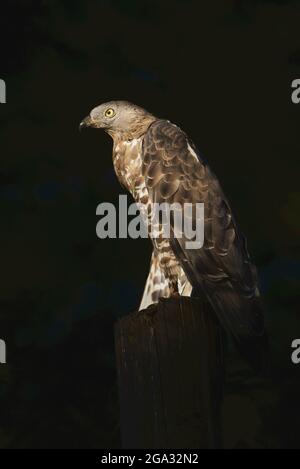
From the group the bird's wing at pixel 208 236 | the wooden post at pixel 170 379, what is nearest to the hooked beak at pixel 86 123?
the bird's wing at pixel 208 236

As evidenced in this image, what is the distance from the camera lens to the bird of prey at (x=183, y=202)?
153 inches

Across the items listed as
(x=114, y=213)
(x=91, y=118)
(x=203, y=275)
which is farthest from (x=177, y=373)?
(x=114, y=213)

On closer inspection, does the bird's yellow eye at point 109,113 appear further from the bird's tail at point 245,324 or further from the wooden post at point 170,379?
the wooden post at point 170,379

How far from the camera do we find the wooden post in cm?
290

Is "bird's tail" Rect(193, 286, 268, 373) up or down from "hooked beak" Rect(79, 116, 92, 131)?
down

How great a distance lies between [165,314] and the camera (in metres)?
3.19

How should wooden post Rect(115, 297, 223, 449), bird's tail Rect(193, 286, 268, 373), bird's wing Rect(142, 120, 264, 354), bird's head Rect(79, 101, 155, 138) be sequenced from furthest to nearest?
bird's head Rect(79, 101, 155, 138)
bird's wing Rect(142, 120, 264, 354)
bird's tail Rect(193, 286, 268, 373)
wooden post Rect(115, 297, 223, 449)

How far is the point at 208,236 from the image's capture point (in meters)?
4.32

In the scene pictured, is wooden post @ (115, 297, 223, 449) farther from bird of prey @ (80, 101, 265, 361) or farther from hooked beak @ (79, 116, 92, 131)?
hooked beak @ (79, 116, 92, 131)

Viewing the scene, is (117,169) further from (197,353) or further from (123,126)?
(197,353)

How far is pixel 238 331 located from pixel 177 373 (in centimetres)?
78

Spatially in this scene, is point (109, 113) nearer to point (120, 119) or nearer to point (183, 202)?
point (120, 119)

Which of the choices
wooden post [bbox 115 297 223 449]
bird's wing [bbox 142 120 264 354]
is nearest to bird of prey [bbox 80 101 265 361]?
bird's wing [bbox 142 120 264 354]

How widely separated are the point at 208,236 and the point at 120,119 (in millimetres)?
1077
